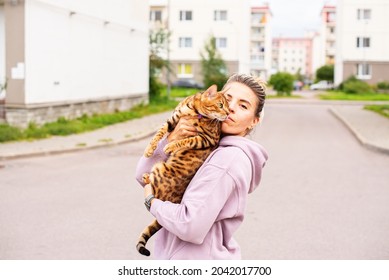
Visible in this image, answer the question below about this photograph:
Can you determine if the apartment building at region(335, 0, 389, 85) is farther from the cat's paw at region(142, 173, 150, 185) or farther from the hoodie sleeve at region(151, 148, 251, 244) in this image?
the hoodie sleeve at region(151, 148, 251, 244)

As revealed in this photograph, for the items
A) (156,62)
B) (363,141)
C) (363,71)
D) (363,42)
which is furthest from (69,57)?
(363,42)

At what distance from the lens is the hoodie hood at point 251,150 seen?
2623mm

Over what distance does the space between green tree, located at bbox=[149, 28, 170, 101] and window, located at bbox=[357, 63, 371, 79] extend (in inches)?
1278

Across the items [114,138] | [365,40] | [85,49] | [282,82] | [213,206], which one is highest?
[365,40]

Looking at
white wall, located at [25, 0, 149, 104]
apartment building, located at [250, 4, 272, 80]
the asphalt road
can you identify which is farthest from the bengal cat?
apartment building, located at [250, 4, 272, 80]

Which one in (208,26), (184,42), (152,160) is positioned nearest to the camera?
(152,160)

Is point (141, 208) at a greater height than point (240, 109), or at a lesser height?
lesser

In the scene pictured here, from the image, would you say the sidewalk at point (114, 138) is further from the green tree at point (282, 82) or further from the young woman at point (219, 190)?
the green tree at point (282, 82)

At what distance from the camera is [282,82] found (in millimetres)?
50812

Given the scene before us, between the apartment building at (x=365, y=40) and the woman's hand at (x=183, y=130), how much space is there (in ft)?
207

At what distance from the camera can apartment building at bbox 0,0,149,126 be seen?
17688 millimetres

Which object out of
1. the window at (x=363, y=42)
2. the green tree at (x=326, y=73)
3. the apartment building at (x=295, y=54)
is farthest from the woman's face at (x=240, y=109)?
the apartment building at (x=295, y=54)

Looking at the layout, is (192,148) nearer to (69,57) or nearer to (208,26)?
(69,57)

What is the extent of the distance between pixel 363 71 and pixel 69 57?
47.7 meters
